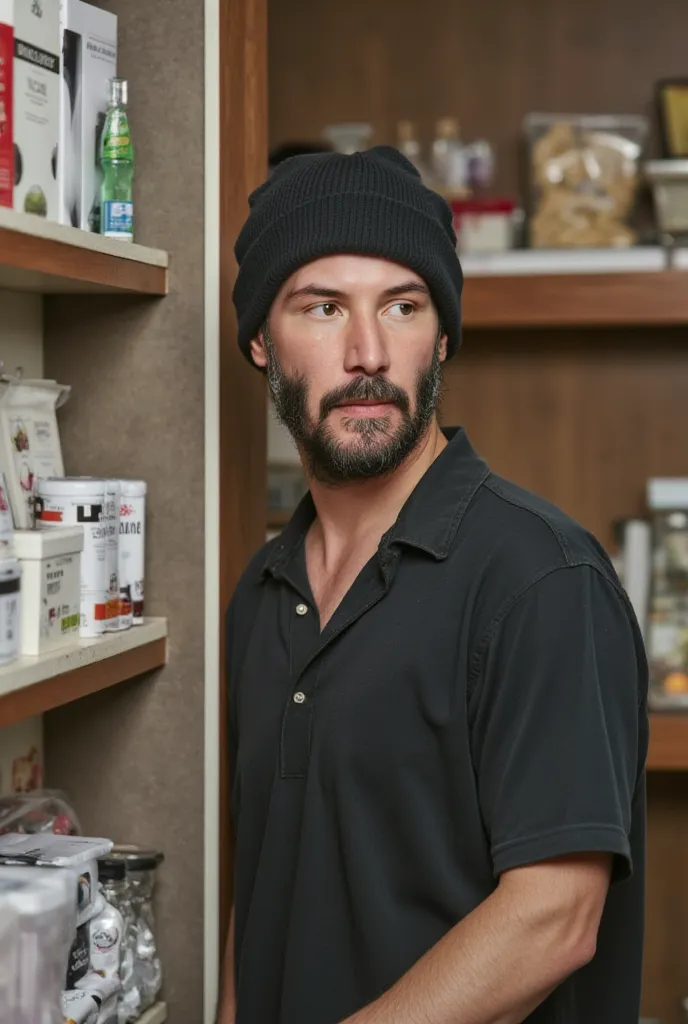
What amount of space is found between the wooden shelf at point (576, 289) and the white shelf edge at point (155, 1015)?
130 cm

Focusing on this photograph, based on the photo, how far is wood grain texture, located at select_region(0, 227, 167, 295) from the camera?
4.05ft

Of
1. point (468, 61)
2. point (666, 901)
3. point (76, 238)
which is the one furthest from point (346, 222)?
point (666, 901)

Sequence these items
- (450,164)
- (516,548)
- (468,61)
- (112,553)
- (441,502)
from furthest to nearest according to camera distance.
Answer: (468,61), (450,164), (112,553), (441,502), (516,548)

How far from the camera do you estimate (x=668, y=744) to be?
7.50ft

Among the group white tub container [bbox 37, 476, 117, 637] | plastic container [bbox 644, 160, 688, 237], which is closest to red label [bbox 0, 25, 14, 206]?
white tub container [bbox 37, 476, 117, 637]

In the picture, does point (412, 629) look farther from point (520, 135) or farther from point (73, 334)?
point (520, 135)

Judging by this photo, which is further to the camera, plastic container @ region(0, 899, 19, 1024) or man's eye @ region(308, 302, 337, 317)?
man's eye @ region(308, 302, 337, 317)

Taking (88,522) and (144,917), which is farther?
(144,917)

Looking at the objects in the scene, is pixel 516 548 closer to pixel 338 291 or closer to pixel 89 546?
pixel 338 291

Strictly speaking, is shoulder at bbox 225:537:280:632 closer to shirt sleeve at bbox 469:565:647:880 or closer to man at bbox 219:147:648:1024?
man at bbox 219:147:648:1024

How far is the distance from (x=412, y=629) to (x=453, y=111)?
5.52ft

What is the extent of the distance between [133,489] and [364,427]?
334mm

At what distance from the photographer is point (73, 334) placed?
1.66 m

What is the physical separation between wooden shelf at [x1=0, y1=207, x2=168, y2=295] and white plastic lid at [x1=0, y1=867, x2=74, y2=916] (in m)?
0.59
